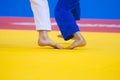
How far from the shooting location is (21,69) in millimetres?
1151

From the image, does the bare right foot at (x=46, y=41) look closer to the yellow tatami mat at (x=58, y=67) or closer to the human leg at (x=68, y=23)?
the human leg at (x=68, y=23)

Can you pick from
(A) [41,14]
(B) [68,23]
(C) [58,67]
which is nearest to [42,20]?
(A) [41,14]

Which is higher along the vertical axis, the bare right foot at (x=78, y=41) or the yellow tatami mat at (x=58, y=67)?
the yellow tatami mat at (x=58, y=67)

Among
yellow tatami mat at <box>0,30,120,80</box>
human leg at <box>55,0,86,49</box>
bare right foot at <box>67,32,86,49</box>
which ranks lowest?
bare right foot at <box>67,32,86,49</box>

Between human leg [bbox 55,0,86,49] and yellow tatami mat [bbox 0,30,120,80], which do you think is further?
human leg [bbox 55,0,86,49]

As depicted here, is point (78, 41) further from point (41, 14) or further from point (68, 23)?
point (41, 14)

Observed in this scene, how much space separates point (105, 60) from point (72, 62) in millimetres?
137

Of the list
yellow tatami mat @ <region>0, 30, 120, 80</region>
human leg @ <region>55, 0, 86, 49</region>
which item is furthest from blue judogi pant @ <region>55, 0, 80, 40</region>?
yellow tatami mat @ <region>0, 30, 120, 80</region>

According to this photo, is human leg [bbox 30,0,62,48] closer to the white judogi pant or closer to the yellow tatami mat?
the white judogi pant

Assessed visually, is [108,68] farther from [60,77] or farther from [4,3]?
[4,3]

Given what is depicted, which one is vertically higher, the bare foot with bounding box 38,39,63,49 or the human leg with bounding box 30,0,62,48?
the human leg with bounding box 30,0,62,48

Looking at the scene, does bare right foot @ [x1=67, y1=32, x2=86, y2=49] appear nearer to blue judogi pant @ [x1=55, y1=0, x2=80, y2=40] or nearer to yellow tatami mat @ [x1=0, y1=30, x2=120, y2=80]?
blue judogi pant @ [x1=55, y1=0, x2=80, y2=40]

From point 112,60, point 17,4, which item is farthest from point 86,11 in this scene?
point 112,60

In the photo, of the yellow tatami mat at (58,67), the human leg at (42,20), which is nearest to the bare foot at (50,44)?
the human leg at (42,20)
